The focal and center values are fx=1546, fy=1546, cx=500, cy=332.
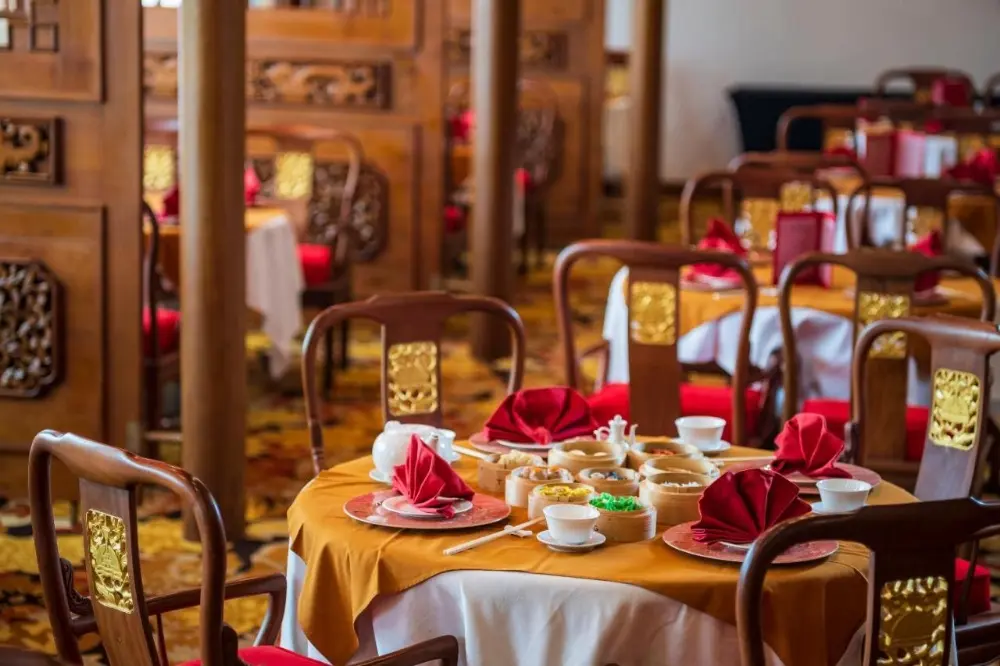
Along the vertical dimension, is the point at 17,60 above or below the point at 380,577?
above

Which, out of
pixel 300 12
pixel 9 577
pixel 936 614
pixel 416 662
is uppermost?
pixel 300 12

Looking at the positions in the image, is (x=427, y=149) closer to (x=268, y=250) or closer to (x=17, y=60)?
(x=268, y=250)

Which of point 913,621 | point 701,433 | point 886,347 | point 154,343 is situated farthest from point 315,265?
point 913,621

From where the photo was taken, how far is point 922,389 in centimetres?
430

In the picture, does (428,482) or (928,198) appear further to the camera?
(928,198)

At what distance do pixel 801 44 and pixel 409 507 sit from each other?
38.0ft


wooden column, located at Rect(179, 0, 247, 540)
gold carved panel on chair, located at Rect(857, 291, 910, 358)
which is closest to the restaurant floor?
wooden column, located at Rect(179, 0, 247, 540)

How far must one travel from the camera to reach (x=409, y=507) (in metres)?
2.48

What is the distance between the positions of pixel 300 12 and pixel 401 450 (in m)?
5.19

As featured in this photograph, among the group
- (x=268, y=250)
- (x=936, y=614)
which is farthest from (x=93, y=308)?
(x=936, y=614)

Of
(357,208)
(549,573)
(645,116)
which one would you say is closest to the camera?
(549,573)

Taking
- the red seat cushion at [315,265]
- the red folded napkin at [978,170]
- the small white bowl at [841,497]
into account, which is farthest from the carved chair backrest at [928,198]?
the small white bowl at [841,497]

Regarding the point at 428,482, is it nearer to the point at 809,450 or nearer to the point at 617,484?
the point at 617,484

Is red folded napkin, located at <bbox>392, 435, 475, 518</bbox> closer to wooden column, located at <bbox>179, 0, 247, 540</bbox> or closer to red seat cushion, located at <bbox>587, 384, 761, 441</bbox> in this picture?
red seat cushion, located at <bbox>587, 384, 761, 441</bbox>
